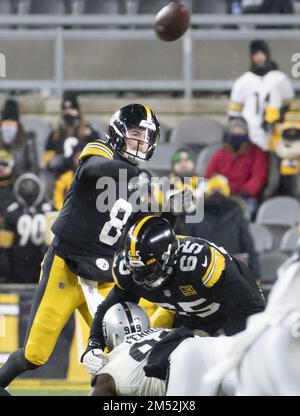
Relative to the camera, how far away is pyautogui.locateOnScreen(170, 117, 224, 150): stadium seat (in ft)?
36.0

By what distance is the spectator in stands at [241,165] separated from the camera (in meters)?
9.98

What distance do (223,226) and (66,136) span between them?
6.77 feet

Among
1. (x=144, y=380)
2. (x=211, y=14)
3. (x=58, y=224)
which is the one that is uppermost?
(x=211, y=14)

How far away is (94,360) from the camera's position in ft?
19.5

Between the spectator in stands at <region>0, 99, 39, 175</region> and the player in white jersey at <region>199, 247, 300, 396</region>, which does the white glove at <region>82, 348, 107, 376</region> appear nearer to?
the player in white jersey at <region>199, 247, 300, 396</region>

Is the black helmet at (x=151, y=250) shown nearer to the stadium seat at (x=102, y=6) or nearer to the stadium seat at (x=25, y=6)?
the stadium seat at (x=102, y=6)

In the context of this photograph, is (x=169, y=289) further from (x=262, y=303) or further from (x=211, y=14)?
(x=211, y=14)

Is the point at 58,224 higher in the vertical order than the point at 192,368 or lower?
higher

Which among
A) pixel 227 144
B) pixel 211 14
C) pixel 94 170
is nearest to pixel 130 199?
pixel 94 170

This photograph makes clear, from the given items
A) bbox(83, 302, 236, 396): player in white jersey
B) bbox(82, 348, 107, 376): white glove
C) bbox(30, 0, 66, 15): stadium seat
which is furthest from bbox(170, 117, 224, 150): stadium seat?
bbox(83, 302, 236, 396): player in white jersey

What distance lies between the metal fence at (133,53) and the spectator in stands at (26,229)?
2.38 metres

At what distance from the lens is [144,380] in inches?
209

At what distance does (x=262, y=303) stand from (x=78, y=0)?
6716 millimetres

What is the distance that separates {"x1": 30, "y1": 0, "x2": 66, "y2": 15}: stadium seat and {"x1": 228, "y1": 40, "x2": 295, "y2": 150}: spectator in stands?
2.54 m
